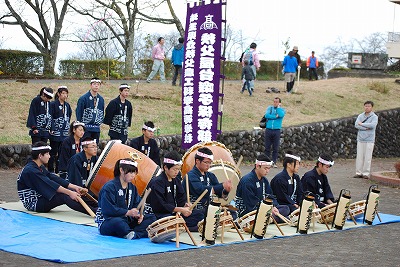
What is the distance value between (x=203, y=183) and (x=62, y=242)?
2.35m

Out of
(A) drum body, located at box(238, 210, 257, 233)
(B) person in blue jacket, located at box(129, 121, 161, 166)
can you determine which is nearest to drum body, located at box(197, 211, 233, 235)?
(A) drum body, located at box(238, 210, 257, 233)

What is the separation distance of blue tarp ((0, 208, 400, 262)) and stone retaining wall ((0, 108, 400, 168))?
5.16 metres

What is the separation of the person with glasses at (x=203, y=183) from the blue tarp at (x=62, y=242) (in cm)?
127

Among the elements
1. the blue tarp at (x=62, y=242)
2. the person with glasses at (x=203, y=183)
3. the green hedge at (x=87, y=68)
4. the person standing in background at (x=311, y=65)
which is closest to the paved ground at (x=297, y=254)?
the blue tarp at (x=62, y=242)

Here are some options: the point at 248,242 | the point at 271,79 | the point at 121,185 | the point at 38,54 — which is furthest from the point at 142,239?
the point at 271,79

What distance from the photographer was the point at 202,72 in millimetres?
15312

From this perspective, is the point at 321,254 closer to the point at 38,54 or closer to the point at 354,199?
the point at 354,199

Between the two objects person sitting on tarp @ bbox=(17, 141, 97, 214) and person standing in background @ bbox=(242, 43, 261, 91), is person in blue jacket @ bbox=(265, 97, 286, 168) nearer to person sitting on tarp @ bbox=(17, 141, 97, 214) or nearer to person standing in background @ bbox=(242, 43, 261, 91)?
person standing in background @ bbox=(242, 43, 261, 91)

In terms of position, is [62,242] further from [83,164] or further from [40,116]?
[40,116]

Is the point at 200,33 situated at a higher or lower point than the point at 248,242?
higher

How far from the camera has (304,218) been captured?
10555 millimetres

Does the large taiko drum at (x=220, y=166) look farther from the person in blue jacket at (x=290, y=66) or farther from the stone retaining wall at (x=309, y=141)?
the person in blue jacket at (x=290, y=66)

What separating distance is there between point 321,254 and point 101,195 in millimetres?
2616

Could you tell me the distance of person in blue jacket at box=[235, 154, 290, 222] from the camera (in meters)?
10.8
